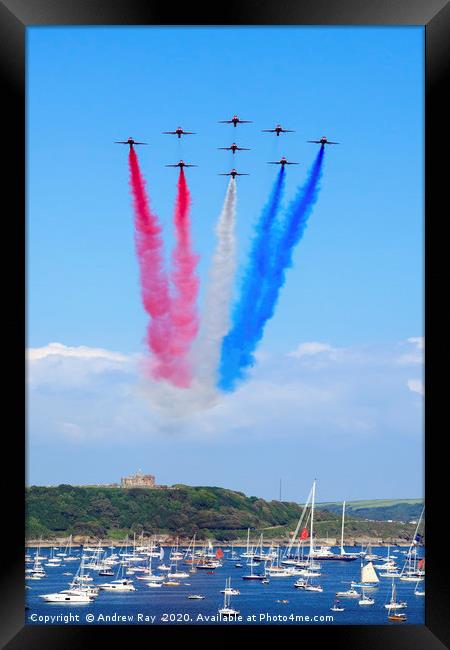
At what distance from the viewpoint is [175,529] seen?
86.8m

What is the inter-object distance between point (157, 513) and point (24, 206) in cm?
7455

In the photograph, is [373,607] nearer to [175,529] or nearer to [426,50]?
[175,529]

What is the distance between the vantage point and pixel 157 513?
295ft

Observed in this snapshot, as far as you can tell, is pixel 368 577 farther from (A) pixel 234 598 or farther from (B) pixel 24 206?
(B) pixel 24 206

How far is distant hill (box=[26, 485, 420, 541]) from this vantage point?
82125mm

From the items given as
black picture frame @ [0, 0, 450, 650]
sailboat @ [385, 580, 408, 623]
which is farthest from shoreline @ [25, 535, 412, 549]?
black picture frame @ [0, 0, 450, 650]

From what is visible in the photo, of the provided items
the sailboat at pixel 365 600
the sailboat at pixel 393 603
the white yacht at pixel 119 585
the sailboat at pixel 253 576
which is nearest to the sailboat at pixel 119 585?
the white yacht at pixel 119 585

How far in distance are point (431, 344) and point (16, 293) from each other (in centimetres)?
689

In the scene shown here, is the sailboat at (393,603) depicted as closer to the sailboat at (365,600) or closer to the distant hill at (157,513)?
the sailboat at (365,600)

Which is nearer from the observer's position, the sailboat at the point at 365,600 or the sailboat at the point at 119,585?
the sailboat at the point at 365,600

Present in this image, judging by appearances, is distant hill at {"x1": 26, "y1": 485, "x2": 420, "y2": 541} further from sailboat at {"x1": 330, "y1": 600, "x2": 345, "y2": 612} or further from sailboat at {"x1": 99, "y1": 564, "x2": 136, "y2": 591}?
sailboat at {"x1": 330, "y1": 600, "x2": 345, "y2": 612}

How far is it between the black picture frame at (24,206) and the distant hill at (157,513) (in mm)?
63687

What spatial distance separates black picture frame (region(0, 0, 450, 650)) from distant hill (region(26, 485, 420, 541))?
63.7 meters

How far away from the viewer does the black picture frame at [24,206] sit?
17.3 m
